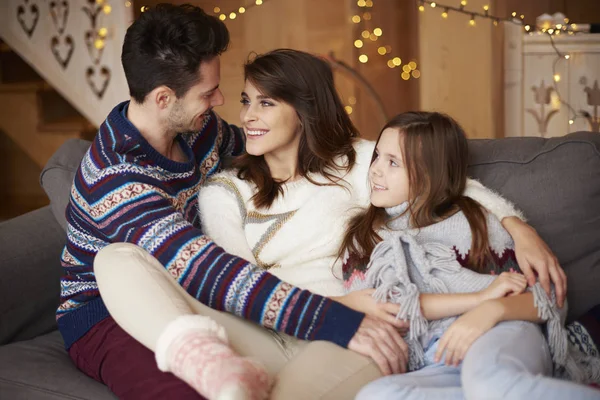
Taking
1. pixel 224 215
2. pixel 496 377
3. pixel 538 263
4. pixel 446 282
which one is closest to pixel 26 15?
pixel 224 215

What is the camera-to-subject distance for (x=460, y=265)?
1.63m

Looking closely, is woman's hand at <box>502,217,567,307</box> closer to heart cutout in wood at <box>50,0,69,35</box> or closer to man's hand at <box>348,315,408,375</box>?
man's hand at <box>348,315,408,375</box>

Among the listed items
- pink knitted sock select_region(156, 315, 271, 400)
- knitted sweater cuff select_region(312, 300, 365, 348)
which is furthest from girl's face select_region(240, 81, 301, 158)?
pink knitted sock select_region(156, 315, 271, 400)

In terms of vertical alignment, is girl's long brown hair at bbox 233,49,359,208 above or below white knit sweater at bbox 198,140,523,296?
above

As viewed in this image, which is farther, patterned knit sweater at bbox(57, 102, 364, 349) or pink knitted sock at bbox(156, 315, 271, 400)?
patterned knit sweater at bbox(57, 102, 364, 349)

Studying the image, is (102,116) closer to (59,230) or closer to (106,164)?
(59,230)

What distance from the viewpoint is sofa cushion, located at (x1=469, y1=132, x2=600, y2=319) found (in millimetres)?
1813

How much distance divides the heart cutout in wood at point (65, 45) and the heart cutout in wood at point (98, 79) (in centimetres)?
14

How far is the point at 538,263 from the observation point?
1.61 metres

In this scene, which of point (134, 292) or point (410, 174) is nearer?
point (134, 292)

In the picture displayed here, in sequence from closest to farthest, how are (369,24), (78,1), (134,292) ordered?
(134,292) → (78,1) → (369,24)

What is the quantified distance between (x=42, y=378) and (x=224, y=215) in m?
0.56

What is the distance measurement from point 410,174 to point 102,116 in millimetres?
2445

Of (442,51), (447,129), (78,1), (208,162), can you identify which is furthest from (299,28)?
(447,129)
